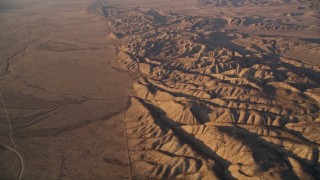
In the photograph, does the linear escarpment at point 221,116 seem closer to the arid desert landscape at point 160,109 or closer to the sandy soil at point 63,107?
the arid desert landscape at point 160,109

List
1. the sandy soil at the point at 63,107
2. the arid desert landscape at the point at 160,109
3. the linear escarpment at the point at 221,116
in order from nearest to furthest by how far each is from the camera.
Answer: the linear escarpment at the point at 221,116, the arid desert landscape at the point at 160,109, the sandy soil at the point at 63,107

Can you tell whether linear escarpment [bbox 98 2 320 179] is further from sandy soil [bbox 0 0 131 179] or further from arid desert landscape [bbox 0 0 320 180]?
sandy soil [bbox 0 0 131 179]

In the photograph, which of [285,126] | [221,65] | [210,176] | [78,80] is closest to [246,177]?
[210,176]

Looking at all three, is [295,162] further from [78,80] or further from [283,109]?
[78,80]

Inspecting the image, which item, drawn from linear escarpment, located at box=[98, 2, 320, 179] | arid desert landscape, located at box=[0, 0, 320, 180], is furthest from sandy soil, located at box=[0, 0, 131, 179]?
linear escarpment, located at box=[98, 2, 320, 179]

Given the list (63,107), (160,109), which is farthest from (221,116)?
(63,107)

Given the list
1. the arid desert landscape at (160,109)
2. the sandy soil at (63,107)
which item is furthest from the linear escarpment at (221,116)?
the sandy soil at (63,107)
